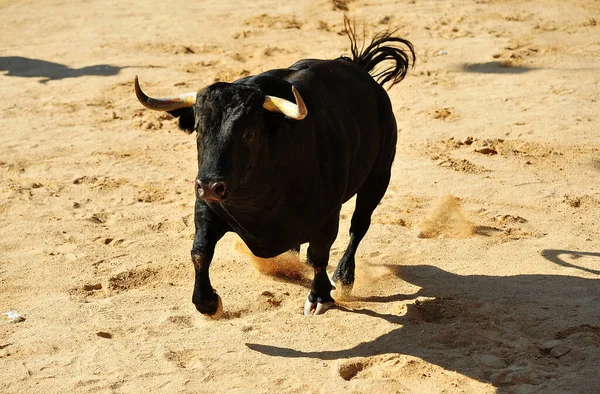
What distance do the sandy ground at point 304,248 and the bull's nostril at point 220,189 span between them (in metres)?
1.03

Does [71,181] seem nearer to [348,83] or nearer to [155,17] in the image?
[348,83]

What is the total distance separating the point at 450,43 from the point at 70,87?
16.6 ft

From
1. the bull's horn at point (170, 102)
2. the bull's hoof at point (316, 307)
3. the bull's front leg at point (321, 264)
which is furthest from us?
the bull's hoof at point (316, 307)

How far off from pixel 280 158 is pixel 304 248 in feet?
7.02

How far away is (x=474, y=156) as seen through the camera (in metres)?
9.30

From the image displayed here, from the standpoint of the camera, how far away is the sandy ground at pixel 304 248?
521cm

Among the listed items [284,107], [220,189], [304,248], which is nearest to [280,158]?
[284,107]

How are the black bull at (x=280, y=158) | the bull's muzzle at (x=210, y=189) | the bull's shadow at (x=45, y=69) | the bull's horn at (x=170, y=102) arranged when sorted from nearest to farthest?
the bull's muzzle at (x=210, y=189) < the black bull at (x=280, y=158) < the bull's horn at (x=170, y=102) < the bull's shadow at (x=45, y=69)

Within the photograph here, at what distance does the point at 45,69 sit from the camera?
Result: 1199cm

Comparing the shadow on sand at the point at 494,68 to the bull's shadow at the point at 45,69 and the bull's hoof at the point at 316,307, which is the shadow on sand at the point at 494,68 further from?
the bull's hoof at the point at 316,307

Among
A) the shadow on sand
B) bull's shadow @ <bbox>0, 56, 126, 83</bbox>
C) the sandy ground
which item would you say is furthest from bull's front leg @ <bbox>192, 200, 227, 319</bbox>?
the shadow on sand

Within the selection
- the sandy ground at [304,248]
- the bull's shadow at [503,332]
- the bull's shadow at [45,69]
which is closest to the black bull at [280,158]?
the sandy ground at [304,248]

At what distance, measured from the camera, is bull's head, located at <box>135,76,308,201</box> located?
4766mm

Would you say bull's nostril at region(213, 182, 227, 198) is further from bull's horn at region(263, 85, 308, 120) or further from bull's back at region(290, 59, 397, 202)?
bull's back at region(290, 59, 397, 202)
